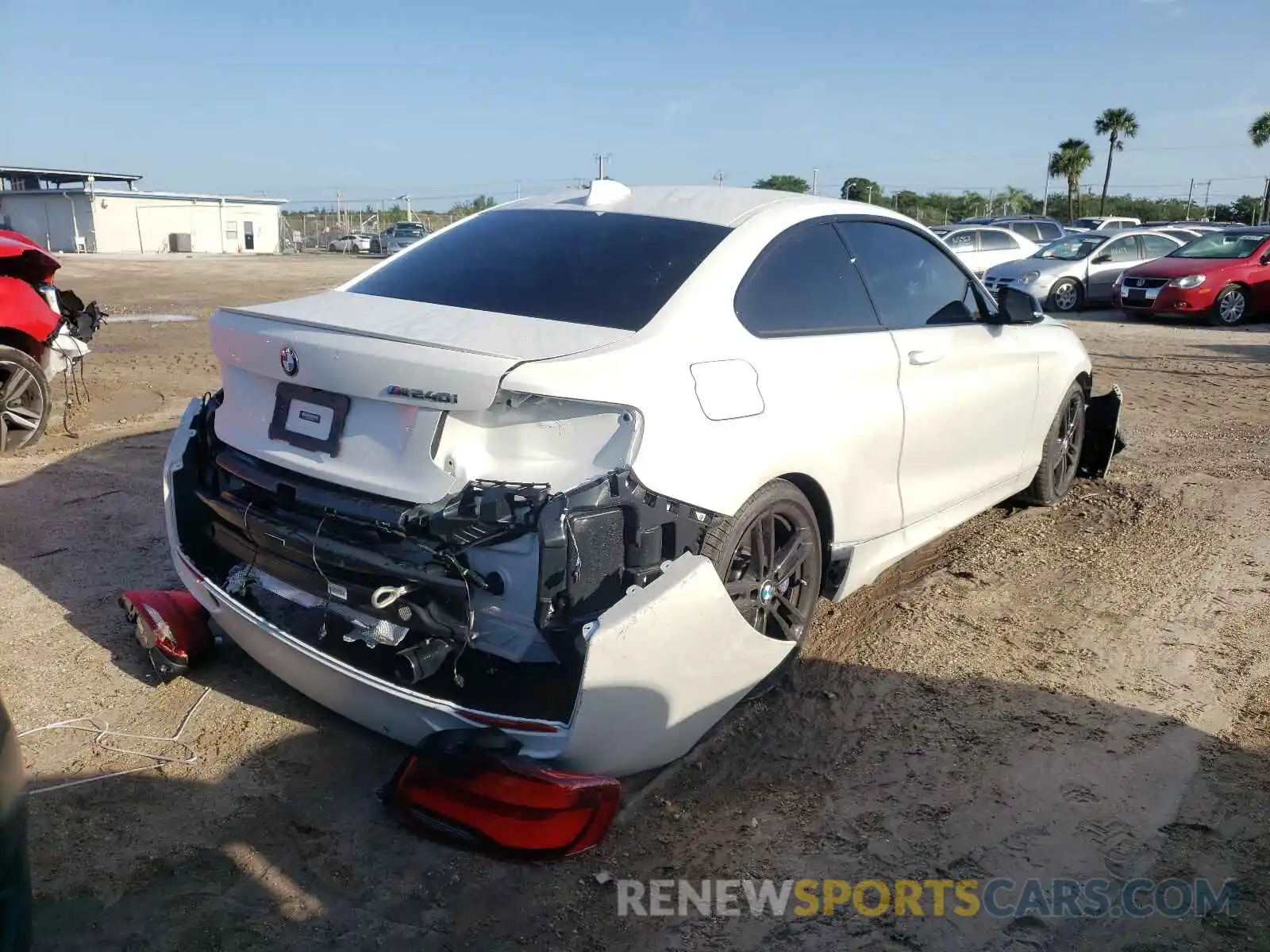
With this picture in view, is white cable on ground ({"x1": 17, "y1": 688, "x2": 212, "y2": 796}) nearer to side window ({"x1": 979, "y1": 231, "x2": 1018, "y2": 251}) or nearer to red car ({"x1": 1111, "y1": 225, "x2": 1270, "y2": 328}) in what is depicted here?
red car ({"x1": 1111, "y1": 225, "x2": 1270, "y2": 328})

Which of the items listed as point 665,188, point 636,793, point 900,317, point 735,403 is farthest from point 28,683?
point 900,317

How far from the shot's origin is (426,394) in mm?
2717

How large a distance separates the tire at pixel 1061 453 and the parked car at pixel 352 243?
4184cm

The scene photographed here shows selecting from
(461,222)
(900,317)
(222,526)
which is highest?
(461,222)

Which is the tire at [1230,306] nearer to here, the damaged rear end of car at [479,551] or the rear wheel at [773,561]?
the rear wheel at [773,561]

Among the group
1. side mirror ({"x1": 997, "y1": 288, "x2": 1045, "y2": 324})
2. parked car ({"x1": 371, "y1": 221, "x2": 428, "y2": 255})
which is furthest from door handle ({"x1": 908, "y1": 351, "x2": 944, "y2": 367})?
parked car ({"x1": 371, "y1": 221, "x2": 428, "y2": 255})

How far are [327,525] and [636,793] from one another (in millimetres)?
1210

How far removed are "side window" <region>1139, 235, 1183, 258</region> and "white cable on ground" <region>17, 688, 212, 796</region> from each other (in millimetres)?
19033

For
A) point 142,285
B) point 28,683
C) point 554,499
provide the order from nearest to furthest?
point 554,499
point 28,683
point 142,285

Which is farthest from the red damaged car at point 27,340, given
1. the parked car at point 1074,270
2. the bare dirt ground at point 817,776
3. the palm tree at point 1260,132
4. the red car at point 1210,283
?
the palm tree at point 1260,132

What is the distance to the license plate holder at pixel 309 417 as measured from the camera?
2943 millimetres

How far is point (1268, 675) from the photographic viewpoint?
3.69 meters

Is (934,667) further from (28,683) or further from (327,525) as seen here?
(28,683)

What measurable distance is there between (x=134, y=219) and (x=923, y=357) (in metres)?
47.0
